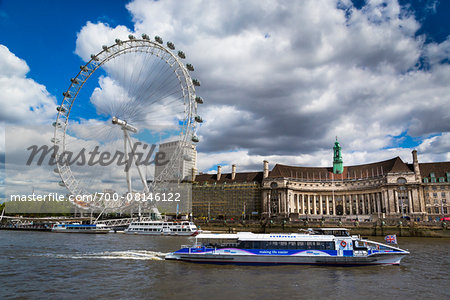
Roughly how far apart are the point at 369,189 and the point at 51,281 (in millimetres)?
111414

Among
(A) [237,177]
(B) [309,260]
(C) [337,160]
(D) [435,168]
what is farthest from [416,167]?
(B) [309,260]

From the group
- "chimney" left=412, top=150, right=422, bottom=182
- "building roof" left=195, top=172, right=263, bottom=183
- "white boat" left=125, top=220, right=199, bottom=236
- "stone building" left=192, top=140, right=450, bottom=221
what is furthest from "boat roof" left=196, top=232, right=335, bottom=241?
"building roof" left=195, top=172, right=263, bottom=183

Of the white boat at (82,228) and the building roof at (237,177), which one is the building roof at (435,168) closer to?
the building roof at (237,177)

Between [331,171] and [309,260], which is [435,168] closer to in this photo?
[331,171]

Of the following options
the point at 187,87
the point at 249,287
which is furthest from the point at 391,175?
the point at 249,287

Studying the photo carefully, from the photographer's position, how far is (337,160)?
13362 cm

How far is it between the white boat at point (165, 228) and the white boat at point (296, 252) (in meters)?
47.0

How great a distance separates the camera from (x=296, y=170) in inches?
5256

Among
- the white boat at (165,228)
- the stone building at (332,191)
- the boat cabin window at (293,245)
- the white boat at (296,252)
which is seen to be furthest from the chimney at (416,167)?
the boat cabin window at (293,245)

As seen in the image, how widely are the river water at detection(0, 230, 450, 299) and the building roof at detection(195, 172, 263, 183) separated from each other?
98.5m

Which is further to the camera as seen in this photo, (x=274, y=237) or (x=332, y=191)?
(x=332, y=191)

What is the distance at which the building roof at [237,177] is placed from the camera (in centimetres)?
13357

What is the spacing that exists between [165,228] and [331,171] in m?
78.4

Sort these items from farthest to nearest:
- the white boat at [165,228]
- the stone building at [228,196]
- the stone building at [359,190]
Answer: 1. the stone building at [228,196]
2. the stone building at [359,190]
3. the white boat at [165,228]
